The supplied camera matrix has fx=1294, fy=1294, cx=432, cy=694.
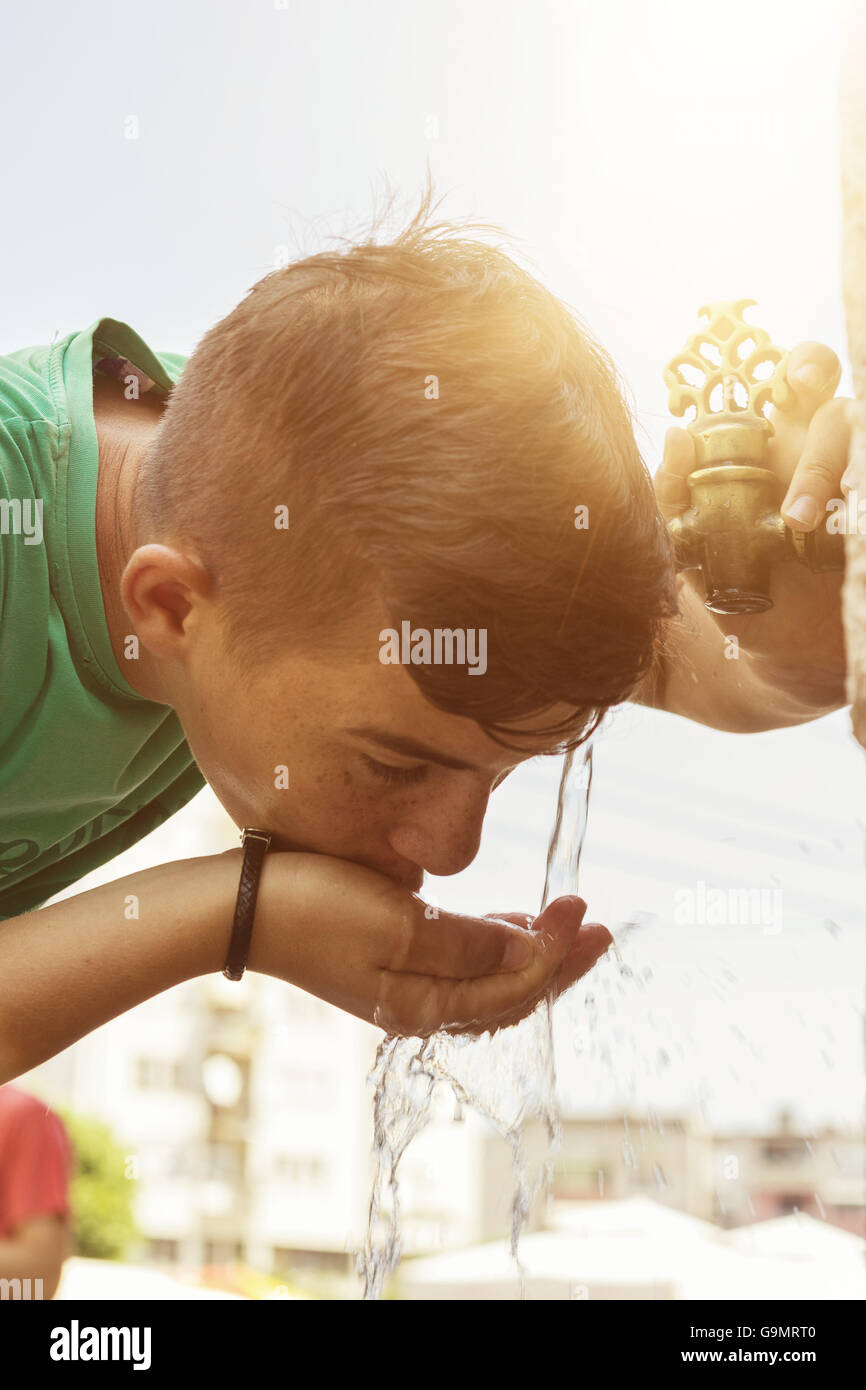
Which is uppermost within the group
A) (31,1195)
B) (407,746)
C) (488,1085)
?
(407,746)

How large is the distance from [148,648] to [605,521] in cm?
34

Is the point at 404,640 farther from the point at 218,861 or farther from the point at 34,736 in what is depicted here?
the point at 34,736

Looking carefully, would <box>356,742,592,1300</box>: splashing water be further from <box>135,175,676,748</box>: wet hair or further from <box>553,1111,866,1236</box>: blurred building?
<box>135,175,676,748</box>: wet hair

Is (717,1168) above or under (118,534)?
under

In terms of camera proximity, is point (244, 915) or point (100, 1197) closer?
point (244, 915)

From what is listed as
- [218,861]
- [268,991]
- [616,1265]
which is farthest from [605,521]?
[268,991]

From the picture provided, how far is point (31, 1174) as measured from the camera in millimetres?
1553

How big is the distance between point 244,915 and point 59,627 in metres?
0.28

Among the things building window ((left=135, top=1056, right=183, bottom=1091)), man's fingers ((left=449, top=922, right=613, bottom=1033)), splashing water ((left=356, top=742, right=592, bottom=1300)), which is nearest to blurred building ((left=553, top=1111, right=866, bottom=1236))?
splashing water ((left=356, top=742, right=592, bottom=1300))

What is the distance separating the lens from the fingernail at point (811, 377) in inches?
30.6

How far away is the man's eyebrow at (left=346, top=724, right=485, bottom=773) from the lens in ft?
2.52

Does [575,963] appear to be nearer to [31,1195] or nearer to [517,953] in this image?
[517,953]

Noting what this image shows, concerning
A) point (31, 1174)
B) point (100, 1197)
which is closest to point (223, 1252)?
point (100, 1197)

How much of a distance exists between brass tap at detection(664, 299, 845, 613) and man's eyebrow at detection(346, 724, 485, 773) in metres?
0.18
